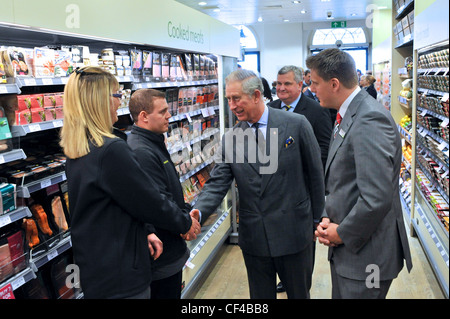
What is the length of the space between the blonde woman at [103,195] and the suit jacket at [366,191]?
Result: 0.80 meters

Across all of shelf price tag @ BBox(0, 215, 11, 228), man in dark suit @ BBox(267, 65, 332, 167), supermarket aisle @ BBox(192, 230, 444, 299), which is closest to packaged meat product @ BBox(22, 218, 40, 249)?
shelf price tag @ BBox(0, 215, 11, 228)

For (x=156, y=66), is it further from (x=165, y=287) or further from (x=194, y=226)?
(x=165, y=287)

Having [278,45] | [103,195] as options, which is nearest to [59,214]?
[103,195]

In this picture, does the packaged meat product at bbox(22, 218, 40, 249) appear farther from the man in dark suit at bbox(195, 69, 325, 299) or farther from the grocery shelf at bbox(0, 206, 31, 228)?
the man in dark suit at bbox(195, 69, 325, 299)

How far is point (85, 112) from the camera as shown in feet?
6.25

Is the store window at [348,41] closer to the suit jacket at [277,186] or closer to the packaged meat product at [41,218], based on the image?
the suit jacket at [277,186]

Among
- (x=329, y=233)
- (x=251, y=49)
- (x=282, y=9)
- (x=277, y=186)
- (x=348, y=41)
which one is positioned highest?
(x=282, y=9)

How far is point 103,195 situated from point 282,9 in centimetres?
1352

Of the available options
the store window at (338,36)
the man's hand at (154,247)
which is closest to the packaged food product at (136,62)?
the man's hand at (154,247)

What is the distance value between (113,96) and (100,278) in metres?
0.78

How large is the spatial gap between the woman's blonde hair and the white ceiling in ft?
34.1

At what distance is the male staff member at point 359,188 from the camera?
6.29 feet
